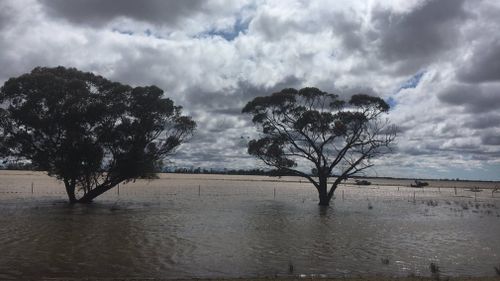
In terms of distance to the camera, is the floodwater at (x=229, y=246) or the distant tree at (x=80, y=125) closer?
the floodwater at (x=229, y=246)

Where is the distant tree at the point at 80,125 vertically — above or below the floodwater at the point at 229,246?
above

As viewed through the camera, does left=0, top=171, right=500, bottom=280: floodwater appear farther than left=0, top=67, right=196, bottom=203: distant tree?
No

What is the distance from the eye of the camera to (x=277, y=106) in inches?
1960

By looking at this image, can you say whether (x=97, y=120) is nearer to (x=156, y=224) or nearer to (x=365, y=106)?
(x=156, y=224)

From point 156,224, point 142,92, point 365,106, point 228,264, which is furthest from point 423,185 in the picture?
point 228,264

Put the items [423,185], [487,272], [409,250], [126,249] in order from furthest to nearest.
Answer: [423,185], [409,250], [126,249], [487,272]

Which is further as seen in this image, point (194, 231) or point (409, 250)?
point (194, 231)

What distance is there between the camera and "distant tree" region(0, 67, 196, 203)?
1623 inches

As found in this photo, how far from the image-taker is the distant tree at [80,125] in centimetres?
4122

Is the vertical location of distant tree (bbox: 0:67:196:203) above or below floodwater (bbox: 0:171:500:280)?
above

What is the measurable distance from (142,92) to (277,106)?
13.5 meters

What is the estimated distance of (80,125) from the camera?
1686 inches

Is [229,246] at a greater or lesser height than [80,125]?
lesser

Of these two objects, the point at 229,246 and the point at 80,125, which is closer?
the point at 229,246
